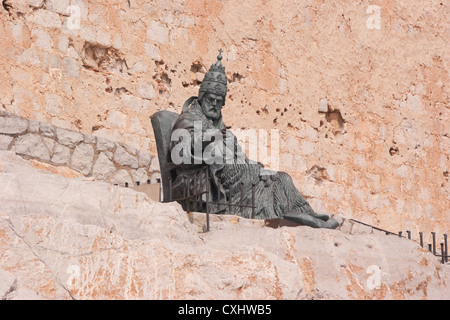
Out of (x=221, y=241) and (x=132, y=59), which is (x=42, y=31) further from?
(x=221, y=241)

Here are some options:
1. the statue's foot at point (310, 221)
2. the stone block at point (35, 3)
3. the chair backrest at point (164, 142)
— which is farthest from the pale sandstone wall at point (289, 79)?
the statue's foot at point (310, 221)

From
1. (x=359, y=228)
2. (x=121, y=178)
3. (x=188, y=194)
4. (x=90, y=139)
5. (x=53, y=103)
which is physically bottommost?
(x=359, y=228)

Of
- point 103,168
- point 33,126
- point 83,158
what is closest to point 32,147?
point 33,126

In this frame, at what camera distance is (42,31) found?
760 cm

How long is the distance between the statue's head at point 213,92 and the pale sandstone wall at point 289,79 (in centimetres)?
162

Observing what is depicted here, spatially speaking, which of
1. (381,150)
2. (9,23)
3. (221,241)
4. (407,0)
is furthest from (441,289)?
(407,0)

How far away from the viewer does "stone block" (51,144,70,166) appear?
7.26 meters

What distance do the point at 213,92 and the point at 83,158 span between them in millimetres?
1567

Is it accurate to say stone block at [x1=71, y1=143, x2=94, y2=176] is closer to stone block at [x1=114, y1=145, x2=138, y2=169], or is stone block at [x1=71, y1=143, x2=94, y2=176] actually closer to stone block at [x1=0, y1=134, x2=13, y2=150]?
stone block at [x1=114, y1=145, x2=138, y2=169]

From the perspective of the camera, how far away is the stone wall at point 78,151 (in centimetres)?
697

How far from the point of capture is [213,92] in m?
6.72

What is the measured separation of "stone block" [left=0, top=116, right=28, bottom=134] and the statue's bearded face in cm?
161

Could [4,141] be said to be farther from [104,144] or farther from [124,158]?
[124,158]

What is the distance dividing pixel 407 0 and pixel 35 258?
899 cm
